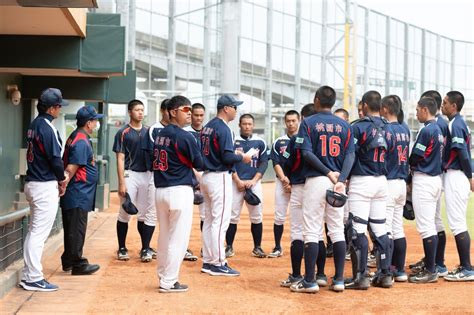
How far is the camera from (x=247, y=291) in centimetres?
816

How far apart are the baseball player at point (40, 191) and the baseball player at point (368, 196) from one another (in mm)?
2932

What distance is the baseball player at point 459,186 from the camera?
9008 millimetres

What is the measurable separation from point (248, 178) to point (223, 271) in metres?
2.13

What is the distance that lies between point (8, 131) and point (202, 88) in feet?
72.1

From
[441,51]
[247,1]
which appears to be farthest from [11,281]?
[441,51]

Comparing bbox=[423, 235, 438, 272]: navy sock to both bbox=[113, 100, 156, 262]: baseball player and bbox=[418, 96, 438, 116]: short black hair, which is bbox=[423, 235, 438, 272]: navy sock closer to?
bbox=[418, 96, 438, 116]: short black hair

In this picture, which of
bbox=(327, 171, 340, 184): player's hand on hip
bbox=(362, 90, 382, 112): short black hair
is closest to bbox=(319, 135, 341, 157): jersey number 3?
bbox=(327, 171, 340, 184): player's hand on hip

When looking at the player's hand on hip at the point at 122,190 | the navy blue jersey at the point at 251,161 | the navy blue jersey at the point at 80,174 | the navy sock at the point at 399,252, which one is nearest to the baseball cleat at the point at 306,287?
the navy sock at the point at 399,252

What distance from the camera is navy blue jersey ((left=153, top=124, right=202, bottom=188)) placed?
8008 millimetres

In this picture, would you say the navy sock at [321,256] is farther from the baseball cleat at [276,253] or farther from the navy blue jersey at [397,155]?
the baseball cleat at [276,253]

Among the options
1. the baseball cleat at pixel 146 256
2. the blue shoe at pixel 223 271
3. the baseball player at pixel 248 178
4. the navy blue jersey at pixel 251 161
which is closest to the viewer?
the blue shoe at pixel 223 271

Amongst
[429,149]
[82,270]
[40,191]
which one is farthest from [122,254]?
[429,149]

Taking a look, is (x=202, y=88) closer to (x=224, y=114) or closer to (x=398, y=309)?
(x=224, y=114)

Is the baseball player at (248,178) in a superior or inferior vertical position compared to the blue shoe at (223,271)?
superior
